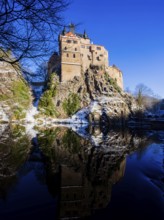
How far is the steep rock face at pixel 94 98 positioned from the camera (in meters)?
59.8

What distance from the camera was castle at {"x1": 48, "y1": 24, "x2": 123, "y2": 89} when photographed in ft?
220

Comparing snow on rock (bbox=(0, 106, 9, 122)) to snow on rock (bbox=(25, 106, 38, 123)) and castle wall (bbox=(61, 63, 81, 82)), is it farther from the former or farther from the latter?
castle wall (bbox=(61, 63, 81, 82))

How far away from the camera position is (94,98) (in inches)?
2542

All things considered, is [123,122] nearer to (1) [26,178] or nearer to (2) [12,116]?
(2) [12,116]

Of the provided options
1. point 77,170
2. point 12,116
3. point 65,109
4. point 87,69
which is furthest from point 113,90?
point 77,170

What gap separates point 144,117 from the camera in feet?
197

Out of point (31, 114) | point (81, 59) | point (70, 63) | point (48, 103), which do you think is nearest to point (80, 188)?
point (31, 114)

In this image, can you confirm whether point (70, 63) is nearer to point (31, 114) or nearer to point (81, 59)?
point (81, 59)

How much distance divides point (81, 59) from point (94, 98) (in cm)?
1584

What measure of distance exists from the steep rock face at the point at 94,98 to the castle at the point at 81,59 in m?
2.29

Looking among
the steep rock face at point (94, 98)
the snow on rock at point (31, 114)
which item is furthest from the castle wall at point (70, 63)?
the snow on rock at point (31, 114)

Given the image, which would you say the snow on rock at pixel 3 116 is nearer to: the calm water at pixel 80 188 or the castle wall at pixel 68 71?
the castle wall at pixel 68 71

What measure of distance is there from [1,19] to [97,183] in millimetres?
6217

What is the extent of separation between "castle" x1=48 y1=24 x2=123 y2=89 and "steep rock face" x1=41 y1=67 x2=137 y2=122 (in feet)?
7.50
